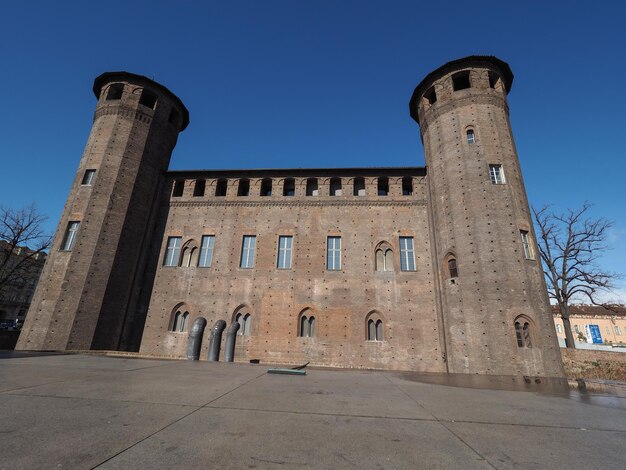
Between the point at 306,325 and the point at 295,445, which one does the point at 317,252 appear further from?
the point at 295,445

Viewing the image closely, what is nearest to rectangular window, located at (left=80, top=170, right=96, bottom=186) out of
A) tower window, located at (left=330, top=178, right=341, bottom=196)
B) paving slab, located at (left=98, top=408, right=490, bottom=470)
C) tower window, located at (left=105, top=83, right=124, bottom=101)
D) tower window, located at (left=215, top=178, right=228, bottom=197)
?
tower window, located at (left=105, top=83, right=124, bottom=101)

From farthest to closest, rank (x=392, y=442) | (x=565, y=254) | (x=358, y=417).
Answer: (x=565, y=254)
(x=358, y=417)
(x=392, y=442)

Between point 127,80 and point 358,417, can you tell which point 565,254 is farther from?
point 127,80

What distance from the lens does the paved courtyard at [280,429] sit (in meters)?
2.71

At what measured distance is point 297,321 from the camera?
1673 cm

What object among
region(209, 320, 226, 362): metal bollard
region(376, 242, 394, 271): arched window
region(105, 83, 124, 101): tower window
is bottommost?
region(209, 320, 226, 362): metal bollard

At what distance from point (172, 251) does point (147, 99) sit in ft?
37.9

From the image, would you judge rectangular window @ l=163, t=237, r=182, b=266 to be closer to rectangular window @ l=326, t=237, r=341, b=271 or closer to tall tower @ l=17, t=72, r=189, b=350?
→ tall tower @ l=17, t=72, r=189, b=350

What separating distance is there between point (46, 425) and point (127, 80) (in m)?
23.4

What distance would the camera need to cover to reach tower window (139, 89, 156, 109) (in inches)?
827

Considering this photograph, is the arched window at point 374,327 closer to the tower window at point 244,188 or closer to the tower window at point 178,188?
the tower window at point 244,188

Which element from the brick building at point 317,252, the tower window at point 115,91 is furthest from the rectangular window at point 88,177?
the tower window at point 115,91

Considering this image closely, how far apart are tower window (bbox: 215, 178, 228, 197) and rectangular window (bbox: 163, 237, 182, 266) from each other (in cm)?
413

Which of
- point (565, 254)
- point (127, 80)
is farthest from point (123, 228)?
point (565, 254)
